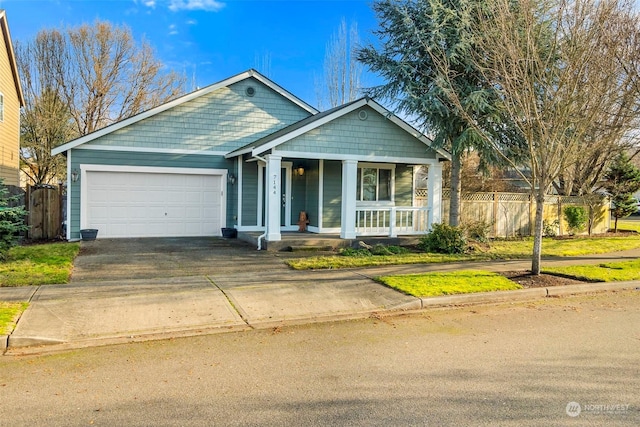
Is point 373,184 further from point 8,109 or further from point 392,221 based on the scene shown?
point 8,109

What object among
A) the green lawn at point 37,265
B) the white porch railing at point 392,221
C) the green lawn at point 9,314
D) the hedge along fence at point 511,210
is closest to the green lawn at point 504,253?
the hedge along fence at point 511,210

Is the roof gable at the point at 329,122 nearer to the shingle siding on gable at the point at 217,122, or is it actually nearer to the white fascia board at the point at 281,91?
the shingle siding on gable at the point at 217,122

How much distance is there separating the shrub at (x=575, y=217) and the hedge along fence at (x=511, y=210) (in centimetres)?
16

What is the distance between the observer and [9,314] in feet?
19.4

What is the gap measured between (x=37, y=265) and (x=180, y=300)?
13.9ft

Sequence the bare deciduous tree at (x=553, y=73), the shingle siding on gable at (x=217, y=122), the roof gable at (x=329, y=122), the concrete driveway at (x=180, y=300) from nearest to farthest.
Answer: the concrete driveway at (x=180, y=300), the bare deciduous tree at (x=553, y=73), the roof gable at (x=329, y=122), the shingle siding on gable at (x=217, y=122)

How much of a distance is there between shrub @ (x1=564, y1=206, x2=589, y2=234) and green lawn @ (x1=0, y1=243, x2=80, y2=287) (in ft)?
57.1

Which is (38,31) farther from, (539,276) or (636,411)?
(636,411)

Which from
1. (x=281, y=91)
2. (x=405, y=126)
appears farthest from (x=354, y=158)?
(x=281, y=91)

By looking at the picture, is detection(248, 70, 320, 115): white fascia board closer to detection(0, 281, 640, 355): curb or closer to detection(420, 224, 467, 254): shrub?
detection(420, 224, 467, 254): shrub

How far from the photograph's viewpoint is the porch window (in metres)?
15.1

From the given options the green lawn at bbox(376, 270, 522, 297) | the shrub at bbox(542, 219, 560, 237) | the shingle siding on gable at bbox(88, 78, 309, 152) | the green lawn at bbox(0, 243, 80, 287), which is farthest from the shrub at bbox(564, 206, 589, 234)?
the green lawn at bbox(0, 243, 80, 287)

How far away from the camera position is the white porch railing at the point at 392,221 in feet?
45.8

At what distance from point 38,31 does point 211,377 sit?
94.0 ft
